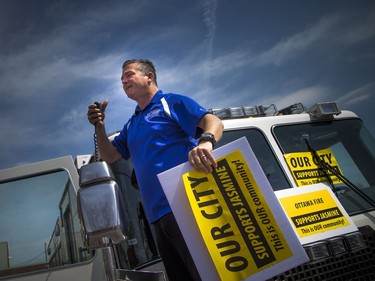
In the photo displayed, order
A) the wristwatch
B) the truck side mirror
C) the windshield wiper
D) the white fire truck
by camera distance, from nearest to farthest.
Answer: the truck side mirror < the white fire truck < the wristwatch < the windshield wiper

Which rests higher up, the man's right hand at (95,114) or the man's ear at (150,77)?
the man's ear at (150,77)

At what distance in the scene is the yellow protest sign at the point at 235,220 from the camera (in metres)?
1.27

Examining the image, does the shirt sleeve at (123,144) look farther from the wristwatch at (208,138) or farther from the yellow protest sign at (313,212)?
the yellow protest sign at (313,212)

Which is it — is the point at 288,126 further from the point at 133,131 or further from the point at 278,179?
the point at 133,131

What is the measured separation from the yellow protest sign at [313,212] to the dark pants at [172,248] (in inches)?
27.3

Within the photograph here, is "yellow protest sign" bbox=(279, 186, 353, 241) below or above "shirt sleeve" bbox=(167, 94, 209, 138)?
below

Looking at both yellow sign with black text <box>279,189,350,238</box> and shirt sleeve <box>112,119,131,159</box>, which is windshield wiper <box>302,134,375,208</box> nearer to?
yellow sign with black text <box>279,189,350,238</box>

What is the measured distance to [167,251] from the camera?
5.48 ft

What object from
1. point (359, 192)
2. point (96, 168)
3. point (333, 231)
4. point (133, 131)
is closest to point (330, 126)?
point (359, 192)

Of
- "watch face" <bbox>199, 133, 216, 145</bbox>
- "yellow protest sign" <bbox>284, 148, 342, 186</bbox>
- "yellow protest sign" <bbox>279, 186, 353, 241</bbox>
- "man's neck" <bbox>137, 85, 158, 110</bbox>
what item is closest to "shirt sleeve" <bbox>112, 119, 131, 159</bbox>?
"man's neck" <bbox>137, 85, 158, 110</bbox>

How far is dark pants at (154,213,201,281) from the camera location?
1.57m

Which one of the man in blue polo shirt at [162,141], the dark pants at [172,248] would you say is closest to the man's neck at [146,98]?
the man in blue polo shirt at [162,141]

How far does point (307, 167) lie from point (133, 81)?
171cm

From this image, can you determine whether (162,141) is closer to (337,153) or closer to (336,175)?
(336,175)
